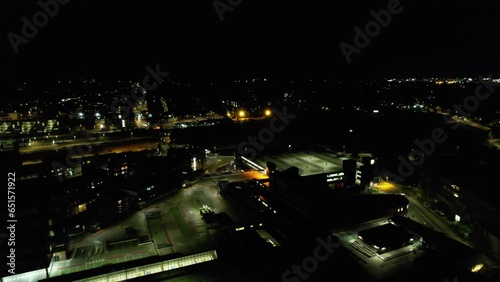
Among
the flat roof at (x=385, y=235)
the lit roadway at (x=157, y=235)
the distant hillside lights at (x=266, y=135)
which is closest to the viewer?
the flat roof at (x=385, y=235)

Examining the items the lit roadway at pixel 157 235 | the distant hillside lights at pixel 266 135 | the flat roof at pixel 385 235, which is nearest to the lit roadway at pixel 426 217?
the flat roof at pixel 385 235

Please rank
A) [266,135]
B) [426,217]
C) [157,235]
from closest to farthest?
[157,235] → [426,217] → [266,135]

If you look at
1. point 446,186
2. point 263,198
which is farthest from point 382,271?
point 446,186

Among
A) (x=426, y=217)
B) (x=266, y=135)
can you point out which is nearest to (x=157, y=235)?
(x=426, y=217)

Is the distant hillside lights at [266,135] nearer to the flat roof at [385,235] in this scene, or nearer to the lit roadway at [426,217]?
the lit roadway at [426,217]

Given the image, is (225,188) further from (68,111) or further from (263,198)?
(68,111)

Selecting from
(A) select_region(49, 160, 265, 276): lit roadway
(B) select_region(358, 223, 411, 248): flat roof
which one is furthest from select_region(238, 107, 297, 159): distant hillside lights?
(B) select_region(358, 223, 411, 248): flat roof

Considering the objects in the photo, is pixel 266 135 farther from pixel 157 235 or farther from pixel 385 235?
pixel 385 235

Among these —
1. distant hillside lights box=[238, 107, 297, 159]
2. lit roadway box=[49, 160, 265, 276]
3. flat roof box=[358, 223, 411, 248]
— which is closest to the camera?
flat roof box=[358, 223, 411, 248]

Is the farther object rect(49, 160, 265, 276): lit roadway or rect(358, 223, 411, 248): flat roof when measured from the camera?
rect(49, 160, 265, 276): lit roadway

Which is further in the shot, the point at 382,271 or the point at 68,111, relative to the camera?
the point at 68,111

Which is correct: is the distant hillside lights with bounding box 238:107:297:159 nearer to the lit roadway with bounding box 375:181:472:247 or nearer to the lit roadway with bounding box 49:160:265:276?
the lit roadway with bounding box 49:160:265:276
